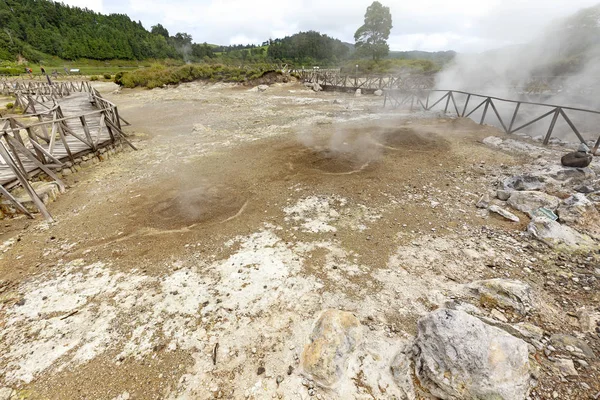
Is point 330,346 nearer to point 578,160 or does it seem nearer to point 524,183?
point 524,183

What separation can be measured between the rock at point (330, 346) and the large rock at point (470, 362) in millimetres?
725

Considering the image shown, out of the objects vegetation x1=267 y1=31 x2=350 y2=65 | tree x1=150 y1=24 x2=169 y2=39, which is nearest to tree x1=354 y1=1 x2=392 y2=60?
vegetation x1=267 y1=31 x2=350 y2=65

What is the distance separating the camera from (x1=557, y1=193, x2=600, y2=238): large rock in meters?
4.56

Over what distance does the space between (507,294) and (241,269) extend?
12.4 feet

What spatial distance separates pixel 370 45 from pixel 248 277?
50.7 meters

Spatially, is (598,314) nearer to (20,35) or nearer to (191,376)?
(191,376)

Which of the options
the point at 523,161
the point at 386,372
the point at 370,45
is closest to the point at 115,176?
the point at 386,372

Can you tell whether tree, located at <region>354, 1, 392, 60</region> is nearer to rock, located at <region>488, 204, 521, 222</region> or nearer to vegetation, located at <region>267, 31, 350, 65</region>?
vegetation, located at <region>267, 31, 350, 65</region>

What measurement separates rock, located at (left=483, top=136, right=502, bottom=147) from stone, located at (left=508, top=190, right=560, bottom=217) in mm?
5027

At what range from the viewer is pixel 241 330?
10.6 feet

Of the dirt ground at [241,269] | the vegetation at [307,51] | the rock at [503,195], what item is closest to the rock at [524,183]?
the rock at [503,195]

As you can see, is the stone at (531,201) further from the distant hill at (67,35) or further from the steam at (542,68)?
the distant hill at (67,35)

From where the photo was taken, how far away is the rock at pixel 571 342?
8.83 ft

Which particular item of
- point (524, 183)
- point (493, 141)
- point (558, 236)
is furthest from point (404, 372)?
point (493, 141)
